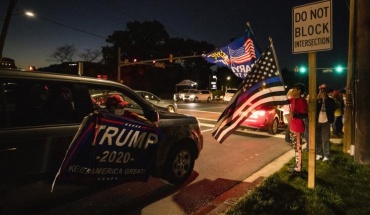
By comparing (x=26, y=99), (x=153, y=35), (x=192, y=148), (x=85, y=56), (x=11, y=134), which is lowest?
(x=192, y=148)

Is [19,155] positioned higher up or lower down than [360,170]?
higher up

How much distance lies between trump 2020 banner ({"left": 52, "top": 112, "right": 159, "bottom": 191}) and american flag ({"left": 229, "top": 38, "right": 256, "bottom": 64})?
5.53 m

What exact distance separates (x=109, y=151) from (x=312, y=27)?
11.7ft

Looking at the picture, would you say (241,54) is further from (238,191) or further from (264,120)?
(238,191)

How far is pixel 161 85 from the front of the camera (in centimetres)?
6275

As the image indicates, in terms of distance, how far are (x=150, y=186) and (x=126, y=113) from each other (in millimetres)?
1559

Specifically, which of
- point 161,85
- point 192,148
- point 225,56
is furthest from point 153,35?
point 192,148

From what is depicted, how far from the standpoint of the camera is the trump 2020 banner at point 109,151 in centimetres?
377

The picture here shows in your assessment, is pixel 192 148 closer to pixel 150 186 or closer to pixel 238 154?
pixel 150 186

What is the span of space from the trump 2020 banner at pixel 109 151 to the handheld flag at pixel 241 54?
535cm

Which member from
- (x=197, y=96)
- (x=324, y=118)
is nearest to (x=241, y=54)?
(x=324, y=118)

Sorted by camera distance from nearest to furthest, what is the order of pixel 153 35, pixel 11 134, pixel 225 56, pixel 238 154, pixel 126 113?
pixel 11 134, pixel 126 113, pixel 238 154, pixel 225 56, pixel 153 35

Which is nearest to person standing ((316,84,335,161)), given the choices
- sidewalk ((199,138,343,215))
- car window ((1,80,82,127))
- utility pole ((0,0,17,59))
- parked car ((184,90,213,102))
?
sidewalk ((199,138,343,215))

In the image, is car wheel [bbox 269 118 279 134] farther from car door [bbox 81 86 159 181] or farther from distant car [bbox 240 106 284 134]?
car door [bbox 81 86 159 181]
